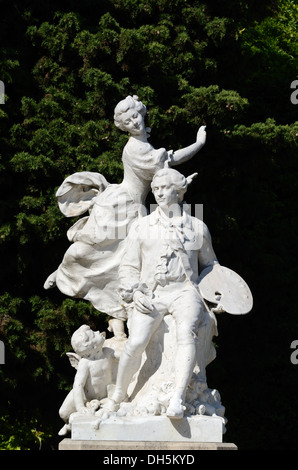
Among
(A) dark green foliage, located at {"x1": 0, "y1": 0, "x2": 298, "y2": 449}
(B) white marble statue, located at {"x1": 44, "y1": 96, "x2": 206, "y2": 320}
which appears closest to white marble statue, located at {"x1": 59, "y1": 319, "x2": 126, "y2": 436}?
(B) white marble statue, located at {"x1": 44, "y1": 96, "x2": 206, "y2": 320}

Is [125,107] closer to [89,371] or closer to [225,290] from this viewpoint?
[225,290]

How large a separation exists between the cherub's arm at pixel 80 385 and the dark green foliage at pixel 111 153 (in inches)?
141

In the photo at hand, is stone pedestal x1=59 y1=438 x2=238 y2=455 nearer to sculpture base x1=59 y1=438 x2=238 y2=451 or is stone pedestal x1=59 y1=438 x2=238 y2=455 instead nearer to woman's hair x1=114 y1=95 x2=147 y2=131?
sculpture base x1=59 y1=438 x2=238 y2=451

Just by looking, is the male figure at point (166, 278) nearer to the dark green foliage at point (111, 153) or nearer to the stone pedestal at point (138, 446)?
the stone pedestal at point (138, 446)

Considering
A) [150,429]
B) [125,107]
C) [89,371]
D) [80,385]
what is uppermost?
[125,107]

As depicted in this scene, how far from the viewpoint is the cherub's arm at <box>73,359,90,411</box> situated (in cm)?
866

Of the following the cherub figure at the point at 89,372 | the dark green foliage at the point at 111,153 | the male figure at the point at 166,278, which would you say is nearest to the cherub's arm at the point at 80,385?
the cherub figure at the point at 89,372

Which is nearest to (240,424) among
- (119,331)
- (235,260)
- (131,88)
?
(235,260)

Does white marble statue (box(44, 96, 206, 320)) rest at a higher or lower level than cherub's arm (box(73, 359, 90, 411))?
higher

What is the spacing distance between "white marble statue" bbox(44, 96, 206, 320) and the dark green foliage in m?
2.99

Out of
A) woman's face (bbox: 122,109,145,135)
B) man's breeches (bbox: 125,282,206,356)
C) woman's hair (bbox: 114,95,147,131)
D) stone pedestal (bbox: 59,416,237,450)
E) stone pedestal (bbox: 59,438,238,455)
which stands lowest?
stone pedestal (bbox: 59,438,238,455)

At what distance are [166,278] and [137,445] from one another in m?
1.34

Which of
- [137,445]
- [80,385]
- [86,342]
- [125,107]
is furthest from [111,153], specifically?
[137,445]

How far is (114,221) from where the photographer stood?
30.3 feet
